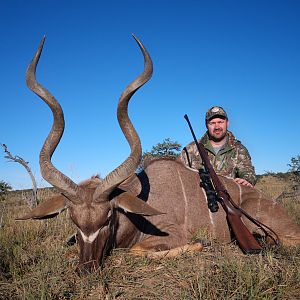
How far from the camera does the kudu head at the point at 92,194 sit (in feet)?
11.2

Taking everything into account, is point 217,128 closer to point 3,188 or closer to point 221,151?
point 221,151

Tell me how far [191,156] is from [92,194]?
2790 mm

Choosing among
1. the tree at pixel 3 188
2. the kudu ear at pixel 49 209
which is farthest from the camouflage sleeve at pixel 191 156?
the tree at pixel 3 188

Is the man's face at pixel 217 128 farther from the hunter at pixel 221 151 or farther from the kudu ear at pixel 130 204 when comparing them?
the kudu ear at pixel 130 204

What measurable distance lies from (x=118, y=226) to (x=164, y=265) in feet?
2.95

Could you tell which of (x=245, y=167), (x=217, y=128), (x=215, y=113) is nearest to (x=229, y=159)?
(x=245, y=167)

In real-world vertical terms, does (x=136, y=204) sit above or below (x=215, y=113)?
below

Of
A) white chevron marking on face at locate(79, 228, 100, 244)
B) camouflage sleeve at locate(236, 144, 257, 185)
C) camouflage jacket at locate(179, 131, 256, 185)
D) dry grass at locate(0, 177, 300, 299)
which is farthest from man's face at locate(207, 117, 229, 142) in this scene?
white chevron marking on face at locate(79, 228, 100, 244)

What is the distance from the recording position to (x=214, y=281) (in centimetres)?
256

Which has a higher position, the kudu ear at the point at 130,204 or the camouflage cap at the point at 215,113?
the camouflage cap at the point at 215,113

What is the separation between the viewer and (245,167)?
585 centimetres

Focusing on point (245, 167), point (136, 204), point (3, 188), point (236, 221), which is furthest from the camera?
point (3, 188)

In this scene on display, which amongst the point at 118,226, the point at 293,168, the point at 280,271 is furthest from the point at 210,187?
the point at 293,168

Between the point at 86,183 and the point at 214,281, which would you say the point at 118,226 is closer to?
the point at 86,183
